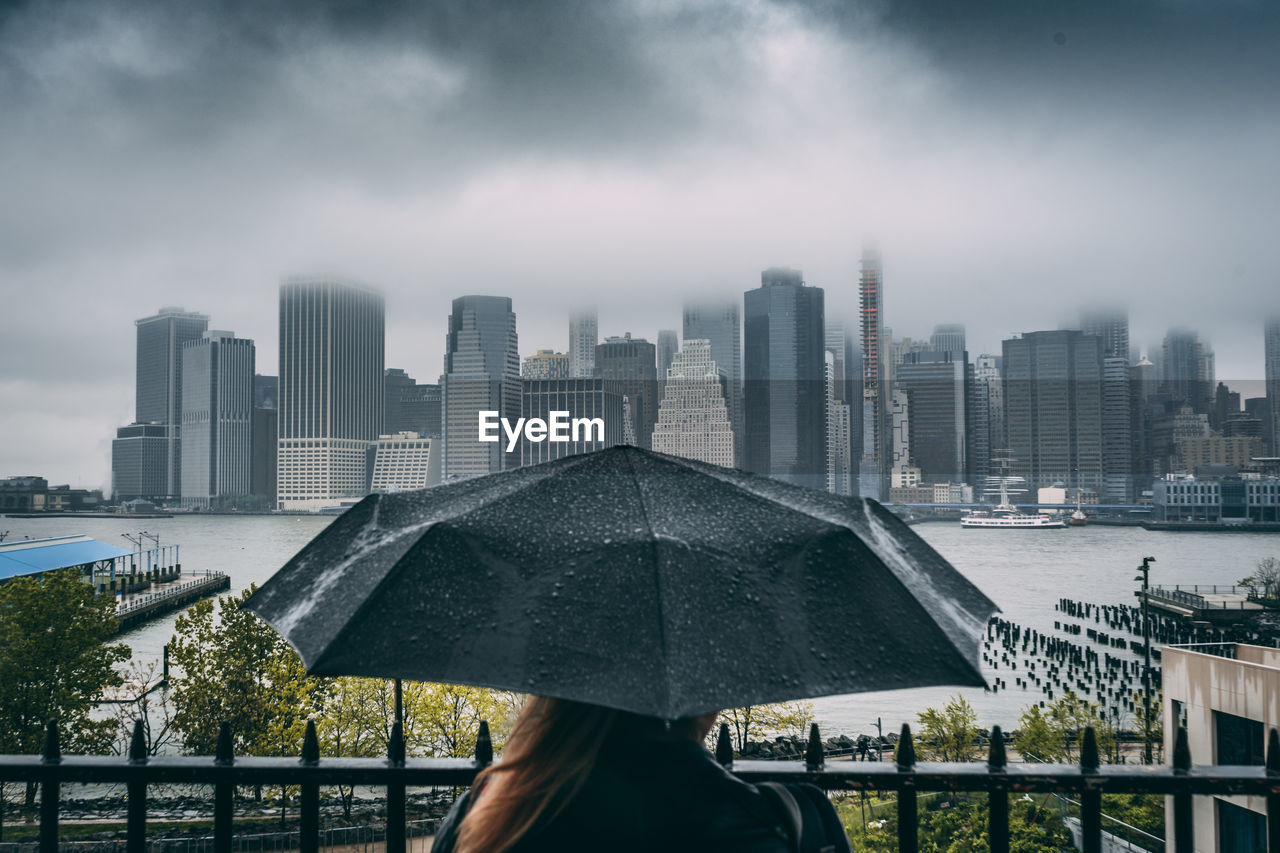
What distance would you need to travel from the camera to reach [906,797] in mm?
2223

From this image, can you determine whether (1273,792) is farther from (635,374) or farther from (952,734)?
(635,374)

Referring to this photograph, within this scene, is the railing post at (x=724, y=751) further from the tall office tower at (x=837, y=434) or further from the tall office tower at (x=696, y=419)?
the tall office tower at (x=837, y=434)

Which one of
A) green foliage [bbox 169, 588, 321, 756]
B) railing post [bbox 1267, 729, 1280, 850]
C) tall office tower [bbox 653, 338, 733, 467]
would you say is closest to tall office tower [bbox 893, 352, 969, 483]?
tall office tower [bbox 653, 338, 733, 467]

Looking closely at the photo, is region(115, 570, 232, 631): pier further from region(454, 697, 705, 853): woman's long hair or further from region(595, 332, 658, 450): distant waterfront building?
region(454, 697, 705, 853): woman's long hair

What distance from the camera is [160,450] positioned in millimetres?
160125

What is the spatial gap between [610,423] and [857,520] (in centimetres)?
10340

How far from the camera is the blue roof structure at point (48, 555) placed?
58.0 m

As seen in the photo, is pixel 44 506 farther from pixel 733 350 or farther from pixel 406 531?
pixel 406 531

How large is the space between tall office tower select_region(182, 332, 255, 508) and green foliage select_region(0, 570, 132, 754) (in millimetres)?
133637

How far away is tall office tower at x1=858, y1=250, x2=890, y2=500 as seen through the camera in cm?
14250

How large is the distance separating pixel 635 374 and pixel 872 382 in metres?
50.8

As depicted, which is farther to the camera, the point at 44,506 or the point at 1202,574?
the point at 44,506

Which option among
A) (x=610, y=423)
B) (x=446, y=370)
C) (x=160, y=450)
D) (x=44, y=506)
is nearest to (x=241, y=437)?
(x=160, y=450)

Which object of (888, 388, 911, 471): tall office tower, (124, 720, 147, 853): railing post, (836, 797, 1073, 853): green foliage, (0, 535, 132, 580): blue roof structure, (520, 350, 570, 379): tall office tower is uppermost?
(520, 350, 570, 379): tall office tower
